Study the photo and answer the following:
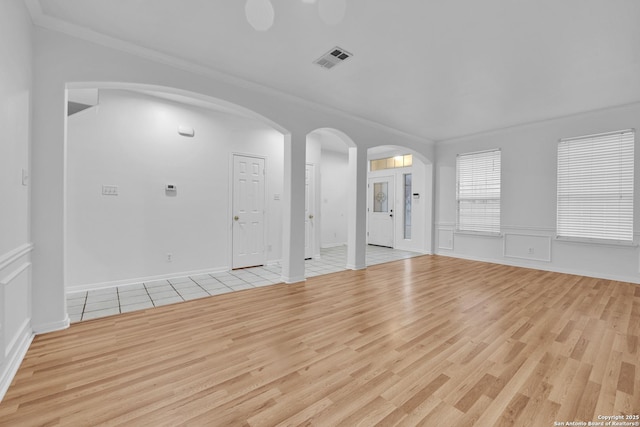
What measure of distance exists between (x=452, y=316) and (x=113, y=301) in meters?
4.00

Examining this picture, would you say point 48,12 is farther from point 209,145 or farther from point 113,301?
point 113,301

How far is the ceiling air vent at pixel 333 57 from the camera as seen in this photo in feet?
9.82

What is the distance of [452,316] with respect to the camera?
301cm

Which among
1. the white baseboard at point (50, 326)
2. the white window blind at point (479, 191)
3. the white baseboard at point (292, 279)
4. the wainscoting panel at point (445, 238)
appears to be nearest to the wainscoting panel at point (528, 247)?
the white window blind at point (479, 191)

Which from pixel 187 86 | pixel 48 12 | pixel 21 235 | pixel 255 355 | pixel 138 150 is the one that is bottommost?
pixel 255 355

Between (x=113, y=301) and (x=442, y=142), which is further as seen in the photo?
(x=442, y=142)

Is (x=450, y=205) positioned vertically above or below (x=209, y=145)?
below

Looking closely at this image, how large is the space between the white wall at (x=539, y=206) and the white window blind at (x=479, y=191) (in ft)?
0.52

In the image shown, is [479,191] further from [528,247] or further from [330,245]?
[330,245]

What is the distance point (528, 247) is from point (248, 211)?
5619mm

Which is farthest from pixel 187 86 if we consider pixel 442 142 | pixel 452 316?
pixel 442 142

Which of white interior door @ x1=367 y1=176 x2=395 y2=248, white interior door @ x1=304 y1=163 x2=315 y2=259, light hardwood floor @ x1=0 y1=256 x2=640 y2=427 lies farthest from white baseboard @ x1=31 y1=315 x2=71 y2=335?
white interior door @ x1=367 y1=176 x2=395 y2=248

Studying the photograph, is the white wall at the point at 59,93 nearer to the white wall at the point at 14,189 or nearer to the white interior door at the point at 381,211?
the white wall at the point at 14,189

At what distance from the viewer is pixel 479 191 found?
248 inches
